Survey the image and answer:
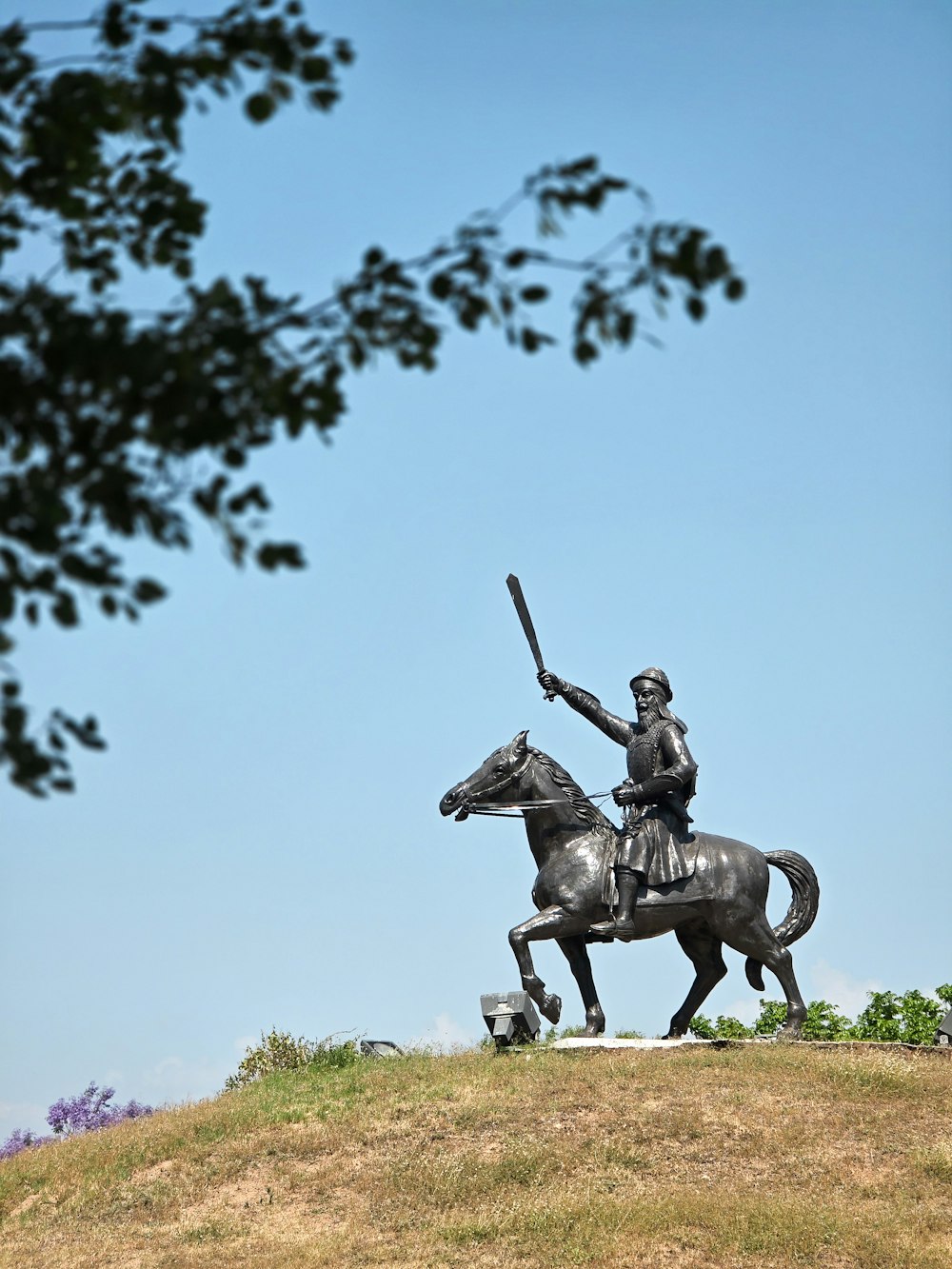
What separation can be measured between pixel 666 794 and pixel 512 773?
6.04 feet

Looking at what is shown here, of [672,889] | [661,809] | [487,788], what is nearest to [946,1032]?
[672,889]

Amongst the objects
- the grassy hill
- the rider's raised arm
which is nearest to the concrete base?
the grassy hill

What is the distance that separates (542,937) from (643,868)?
138cm

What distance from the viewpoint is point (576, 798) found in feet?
63.3

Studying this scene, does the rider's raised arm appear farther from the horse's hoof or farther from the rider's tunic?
the horse's hoof

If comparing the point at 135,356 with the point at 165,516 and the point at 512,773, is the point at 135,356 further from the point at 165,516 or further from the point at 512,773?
the point at 512,773

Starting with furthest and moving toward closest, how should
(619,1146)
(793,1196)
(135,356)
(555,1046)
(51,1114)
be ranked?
(51,1114), (555,1046), (619,1146), (793,1196), (135,356)


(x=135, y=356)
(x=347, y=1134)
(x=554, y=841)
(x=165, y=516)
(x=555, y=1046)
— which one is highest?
(x=554, y=841)

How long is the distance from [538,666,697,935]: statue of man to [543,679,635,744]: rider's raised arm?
0.13 meters

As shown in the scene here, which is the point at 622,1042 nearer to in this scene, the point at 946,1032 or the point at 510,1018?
the point at 510,1018

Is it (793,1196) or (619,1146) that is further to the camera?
(619,1146)

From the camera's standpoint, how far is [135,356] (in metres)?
4.58

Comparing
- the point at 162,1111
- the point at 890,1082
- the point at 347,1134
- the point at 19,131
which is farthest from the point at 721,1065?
the point at 19,131

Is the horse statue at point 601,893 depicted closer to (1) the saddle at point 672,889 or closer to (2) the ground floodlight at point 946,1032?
(1) the saddle at point 672,889
